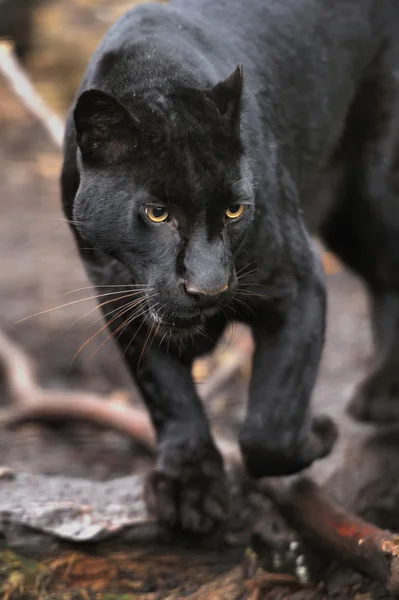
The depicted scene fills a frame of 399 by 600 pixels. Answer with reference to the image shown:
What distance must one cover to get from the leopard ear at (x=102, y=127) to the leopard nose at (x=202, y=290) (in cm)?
35

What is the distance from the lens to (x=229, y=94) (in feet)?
7.62

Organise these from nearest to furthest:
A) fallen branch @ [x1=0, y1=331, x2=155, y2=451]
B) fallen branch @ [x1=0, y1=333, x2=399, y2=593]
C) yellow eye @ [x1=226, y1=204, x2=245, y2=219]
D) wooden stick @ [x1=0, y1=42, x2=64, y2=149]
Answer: yellow eye @ [x1=226, y1=204, x2=245, y2=219] → fallen branch @ [x1=0, y1=333, x2=399, y2=593] → fallen branch @ [x1=0, y1=331, x2=155, y2=451] → wooden stick @ [x1=0, y1=42, x2=64, y2=149]

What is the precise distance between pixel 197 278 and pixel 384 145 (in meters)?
1.28

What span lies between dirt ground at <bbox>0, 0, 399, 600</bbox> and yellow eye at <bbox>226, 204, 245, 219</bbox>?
0.64m

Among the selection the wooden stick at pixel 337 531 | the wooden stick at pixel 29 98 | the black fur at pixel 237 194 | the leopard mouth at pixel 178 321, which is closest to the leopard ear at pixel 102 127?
the black fur at pixel 237 194

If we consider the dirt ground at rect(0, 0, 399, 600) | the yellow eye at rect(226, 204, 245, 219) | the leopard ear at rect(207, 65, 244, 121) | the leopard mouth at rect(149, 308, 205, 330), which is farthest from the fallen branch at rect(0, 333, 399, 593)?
the leopard ear at rect(207, 65, 244, 121)

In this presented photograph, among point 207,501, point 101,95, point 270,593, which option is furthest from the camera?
point 207,501

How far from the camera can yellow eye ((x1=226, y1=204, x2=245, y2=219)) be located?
2.35 m

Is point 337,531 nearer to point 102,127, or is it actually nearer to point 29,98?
point 102,127

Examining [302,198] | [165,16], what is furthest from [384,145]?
[165,16]

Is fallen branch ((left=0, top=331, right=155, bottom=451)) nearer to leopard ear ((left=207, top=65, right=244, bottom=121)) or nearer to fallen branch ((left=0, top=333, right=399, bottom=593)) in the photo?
fallen branch ((left=0, top=333, right=399, bottom=593))

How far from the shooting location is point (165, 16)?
273cm

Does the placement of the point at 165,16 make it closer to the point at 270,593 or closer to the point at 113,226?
the point at 113,226

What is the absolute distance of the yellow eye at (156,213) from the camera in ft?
7.52
